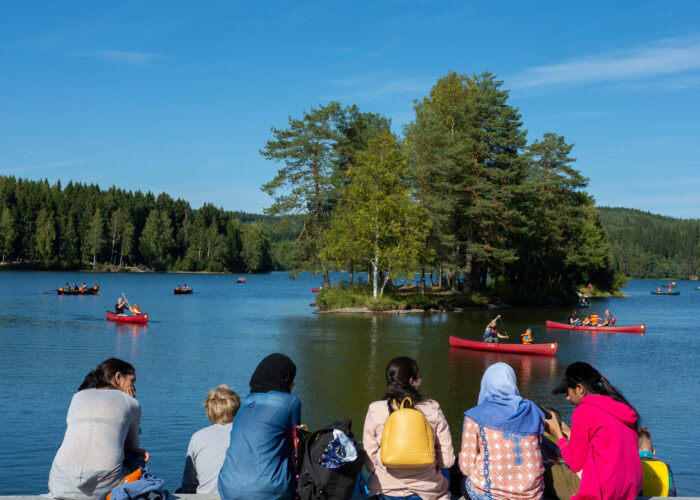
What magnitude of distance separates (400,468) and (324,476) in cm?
63

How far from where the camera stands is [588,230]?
2960 inches

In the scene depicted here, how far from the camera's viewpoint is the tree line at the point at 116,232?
12838 centimetres

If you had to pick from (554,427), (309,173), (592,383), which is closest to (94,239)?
(309,173)

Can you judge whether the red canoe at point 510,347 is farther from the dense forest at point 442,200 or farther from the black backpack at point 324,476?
the black backpack at point 324,476

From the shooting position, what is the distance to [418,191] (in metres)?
50.4

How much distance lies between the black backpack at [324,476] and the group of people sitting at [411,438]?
0.62ft

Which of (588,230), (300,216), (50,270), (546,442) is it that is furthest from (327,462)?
(50,270)

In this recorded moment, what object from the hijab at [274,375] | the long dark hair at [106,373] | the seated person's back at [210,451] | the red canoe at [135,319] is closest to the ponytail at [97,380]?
the long dark hair at [106,373]

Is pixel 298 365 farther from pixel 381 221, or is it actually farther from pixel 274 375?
pixel 381 221

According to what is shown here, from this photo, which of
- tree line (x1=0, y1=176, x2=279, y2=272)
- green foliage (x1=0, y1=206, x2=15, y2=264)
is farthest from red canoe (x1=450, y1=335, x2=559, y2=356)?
green foliage (x1=0, y1=206, x2=15, y2=264)

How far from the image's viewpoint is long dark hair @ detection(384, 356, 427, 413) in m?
5.40

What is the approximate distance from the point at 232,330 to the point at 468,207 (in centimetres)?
2314

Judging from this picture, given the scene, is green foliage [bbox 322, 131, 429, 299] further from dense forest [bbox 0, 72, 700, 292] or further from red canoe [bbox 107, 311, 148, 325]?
red canoe [bbox 107, 311, 148, 325]

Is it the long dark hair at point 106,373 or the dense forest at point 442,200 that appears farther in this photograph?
the dense forest at point 442,200
